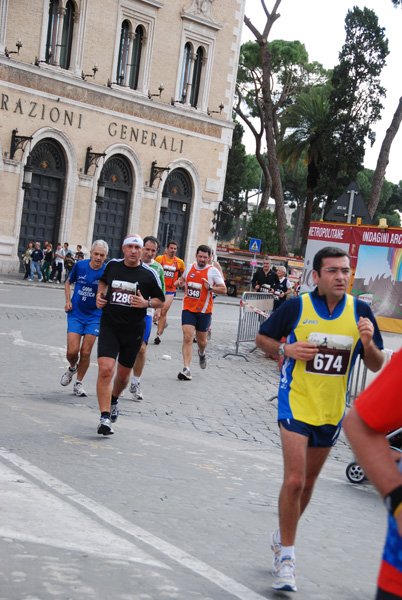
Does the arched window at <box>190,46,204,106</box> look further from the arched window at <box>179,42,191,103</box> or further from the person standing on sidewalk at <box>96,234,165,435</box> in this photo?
the person standing on sidewalk at <box>96,234,165,435</box>

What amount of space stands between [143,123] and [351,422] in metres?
33.1

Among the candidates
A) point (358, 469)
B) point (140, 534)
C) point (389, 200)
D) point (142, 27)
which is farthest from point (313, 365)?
point (389, 200)

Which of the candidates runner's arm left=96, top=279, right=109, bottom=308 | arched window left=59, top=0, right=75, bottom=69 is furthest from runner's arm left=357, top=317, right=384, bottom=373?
arched window left=59, top=0, right=75, bottom=69

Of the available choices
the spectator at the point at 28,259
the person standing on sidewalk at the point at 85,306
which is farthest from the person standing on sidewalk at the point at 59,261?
the person standing on sidewalk at the point at 85,306

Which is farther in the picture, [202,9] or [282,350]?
[202,9]

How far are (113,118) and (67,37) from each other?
3.35m

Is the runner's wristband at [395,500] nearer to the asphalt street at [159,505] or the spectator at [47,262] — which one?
the asphalt street at [159,505]

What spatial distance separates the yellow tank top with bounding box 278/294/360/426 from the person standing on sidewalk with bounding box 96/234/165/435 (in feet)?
11.3

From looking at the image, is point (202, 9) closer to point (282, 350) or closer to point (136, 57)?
point (136, 57)

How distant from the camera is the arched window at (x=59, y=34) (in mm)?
31109

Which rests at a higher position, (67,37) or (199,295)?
(67,37)

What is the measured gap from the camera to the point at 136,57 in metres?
34.2

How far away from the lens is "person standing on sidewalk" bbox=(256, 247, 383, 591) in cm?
474

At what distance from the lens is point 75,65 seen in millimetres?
31781
